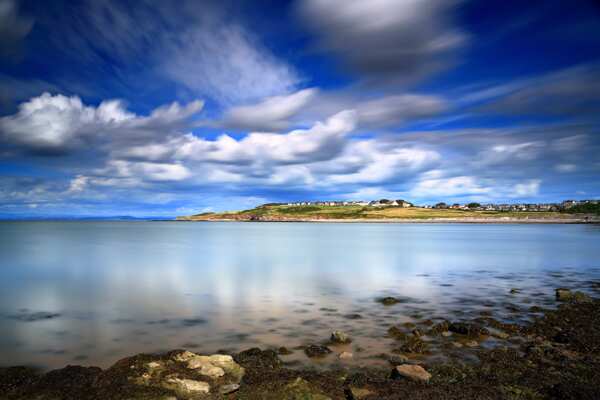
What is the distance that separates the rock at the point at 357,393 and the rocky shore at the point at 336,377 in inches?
1.0

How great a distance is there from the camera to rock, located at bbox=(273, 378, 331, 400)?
8805mm

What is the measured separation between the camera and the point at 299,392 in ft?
29.5

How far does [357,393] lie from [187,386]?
13.5 feet

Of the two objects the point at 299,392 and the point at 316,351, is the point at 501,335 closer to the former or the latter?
the point at 316,351

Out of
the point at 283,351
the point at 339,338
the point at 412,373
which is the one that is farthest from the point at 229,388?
the point at 339,338

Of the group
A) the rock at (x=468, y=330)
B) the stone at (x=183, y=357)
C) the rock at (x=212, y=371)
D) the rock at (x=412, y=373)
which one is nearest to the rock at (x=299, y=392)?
the rock at (x=212, y=371)

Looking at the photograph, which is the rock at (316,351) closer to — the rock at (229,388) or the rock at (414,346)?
the rock at (414,346)

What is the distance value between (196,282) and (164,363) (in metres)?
18.1

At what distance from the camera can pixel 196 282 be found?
1114 inches

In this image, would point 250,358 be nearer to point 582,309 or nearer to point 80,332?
point 80,332

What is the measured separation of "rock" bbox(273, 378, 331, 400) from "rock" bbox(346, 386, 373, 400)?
545 millimetres

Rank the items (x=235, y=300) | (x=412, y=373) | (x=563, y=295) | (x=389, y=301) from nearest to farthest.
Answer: (x=412, y=373) → (x=389, y=301) → (x=563, y=295) → (x=235, y=300)

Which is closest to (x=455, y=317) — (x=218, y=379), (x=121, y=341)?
(x=218, y=379)

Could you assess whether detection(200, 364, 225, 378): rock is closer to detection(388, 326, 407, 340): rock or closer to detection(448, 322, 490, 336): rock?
detection(388, 326, 407, 340): rock
